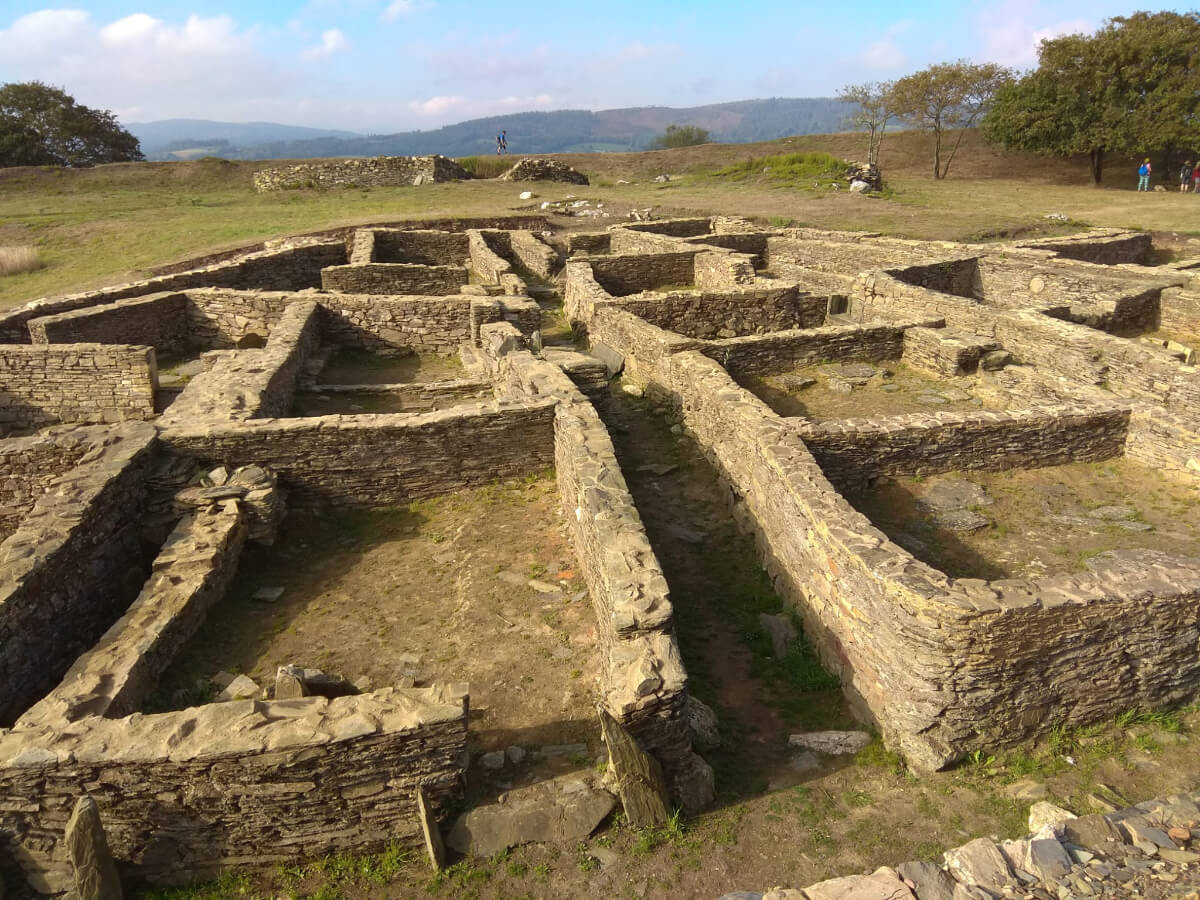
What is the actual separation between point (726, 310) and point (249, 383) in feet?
31.3

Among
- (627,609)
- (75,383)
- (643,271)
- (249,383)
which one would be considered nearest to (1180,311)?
(643,271)

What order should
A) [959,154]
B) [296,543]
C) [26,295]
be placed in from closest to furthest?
[296,543] < [26,295] < [959,154]

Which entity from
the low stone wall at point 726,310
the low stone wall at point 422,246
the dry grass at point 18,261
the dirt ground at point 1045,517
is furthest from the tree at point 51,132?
the dirt ground at point 1045,517

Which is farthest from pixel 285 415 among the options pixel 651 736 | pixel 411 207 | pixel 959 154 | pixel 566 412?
pixel 959 154

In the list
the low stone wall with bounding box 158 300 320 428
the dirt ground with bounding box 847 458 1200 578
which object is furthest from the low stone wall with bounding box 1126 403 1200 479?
the low stone wall with bounding box 158 300 320 428

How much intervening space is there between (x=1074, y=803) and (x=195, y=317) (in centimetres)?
1802

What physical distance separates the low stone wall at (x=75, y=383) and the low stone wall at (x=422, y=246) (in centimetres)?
1184

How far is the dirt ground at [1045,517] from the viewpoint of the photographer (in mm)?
7809

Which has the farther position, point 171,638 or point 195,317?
point 195,317

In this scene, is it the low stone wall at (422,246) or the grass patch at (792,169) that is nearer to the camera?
the low stone wall at (422,246)

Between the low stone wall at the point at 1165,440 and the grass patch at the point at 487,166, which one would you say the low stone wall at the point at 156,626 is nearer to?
the low stone wall at the point at 1165,440

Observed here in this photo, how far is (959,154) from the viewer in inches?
2056

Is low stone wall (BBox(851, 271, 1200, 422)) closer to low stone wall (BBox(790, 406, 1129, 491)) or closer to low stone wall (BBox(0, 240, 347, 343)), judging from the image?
low stone wall (BBox(790, 406, 1129, 491))

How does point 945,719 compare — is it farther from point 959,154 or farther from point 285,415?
point 959,154
